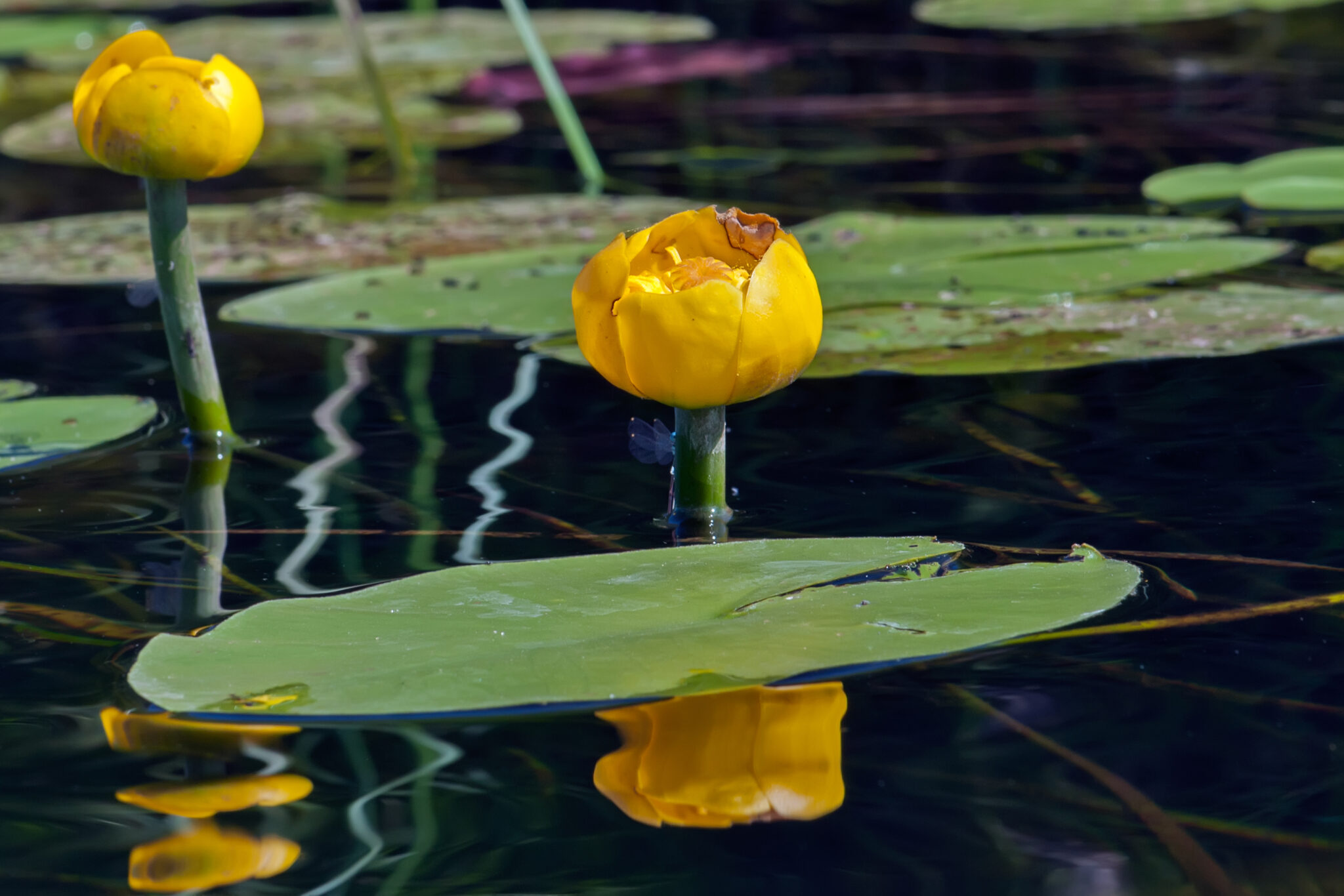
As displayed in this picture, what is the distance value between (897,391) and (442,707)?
98 centimetres

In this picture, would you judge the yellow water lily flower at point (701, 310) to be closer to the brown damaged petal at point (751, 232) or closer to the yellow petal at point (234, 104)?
the brown damaged petal at point (751, 232)

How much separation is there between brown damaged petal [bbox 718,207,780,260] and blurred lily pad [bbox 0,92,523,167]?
107 inches

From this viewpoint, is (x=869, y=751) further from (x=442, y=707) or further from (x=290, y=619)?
(x=290, y=619)

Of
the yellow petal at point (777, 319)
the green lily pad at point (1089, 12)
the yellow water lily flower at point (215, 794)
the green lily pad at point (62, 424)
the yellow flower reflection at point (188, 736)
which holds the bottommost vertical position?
the yellow water lily flower at point (215, 794)

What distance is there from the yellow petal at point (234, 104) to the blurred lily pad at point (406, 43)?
3333 millimetres

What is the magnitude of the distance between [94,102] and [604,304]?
63 cm

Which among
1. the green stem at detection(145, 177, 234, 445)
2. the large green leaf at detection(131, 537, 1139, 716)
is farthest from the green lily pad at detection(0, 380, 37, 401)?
the large green leaf at detection(131, 537, 1139, 716)

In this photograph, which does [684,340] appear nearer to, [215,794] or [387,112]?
[215,794]

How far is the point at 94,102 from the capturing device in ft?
4.83

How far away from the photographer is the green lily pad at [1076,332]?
1759 millimetres

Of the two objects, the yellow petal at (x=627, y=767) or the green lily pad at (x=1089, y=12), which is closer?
the yellow petal at (x=627, y=767)

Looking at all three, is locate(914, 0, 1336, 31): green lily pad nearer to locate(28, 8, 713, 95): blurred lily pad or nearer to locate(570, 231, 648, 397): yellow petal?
locate(28, 8, 713, 95): blurred lily pad

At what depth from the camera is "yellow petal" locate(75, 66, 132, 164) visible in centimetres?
146

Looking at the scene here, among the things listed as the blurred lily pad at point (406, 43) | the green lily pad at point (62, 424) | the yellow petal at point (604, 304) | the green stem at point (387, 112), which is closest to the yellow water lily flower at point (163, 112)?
the green lily pad at point (62, 424)
